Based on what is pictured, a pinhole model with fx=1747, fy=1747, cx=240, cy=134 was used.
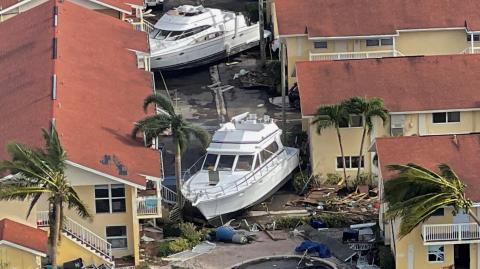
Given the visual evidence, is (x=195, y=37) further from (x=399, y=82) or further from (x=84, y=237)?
(x=84, y=237)

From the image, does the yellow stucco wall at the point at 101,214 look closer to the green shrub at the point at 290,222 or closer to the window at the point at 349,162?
the green shrub at the point at 290,222

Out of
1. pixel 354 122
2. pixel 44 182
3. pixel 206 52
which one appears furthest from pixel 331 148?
pixel 206 52

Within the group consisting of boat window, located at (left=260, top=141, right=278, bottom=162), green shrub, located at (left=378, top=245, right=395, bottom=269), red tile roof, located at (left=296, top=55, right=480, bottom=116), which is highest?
red tile roof, located at (left=296, top=55, right=480, bottom=116)

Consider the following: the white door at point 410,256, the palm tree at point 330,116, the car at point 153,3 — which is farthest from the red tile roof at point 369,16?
the white door at point 410,256

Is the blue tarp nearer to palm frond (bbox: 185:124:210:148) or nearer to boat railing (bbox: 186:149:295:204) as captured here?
boat railing (bbox: 186:149:295:204)

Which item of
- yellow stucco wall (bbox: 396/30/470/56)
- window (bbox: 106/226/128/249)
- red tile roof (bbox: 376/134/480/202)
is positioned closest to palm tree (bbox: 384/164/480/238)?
Answer: red tile roof (bbox: 376/134/480/202)

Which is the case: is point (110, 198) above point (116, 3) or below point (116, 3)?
below
